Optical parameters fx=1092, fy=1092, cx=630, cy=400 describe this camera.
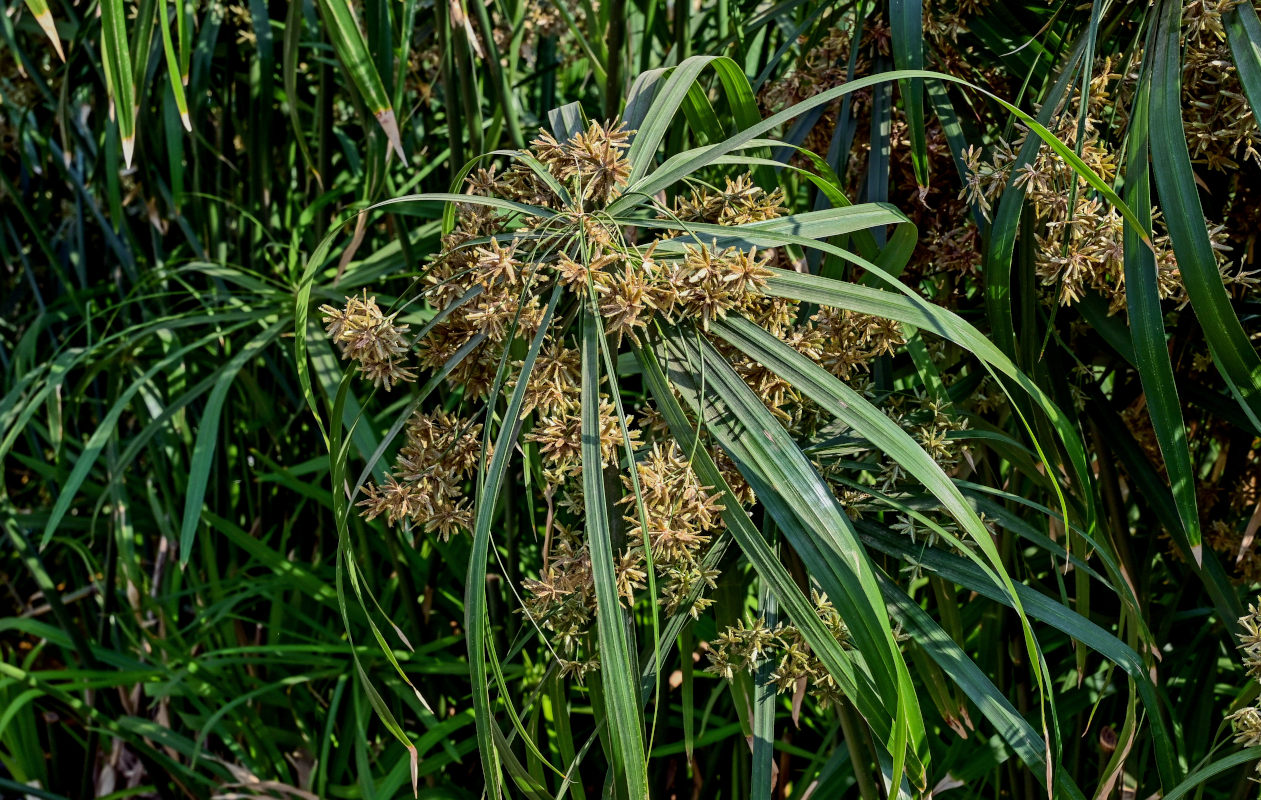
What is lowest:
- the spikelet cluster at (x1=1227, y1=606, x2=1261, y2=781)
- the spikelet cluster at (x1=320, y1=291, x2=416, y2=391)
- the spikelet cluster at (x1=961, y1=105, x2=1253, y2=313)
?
the spikelet cluster at (x1=1227, y1=606, x2=1261, y2=781)

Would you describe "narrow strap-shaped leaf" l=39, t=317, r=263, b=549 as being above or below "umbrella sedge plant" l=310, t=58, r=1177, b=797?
below

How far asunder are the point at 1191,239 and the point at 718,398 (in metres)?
0.27

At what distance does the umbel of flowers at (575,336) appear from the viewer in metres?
0.50

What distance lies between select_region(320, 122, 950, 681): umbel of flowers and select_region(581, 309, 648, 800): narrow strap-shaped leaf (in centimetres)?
2

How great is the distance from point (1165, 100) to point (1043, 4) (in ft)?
0.82

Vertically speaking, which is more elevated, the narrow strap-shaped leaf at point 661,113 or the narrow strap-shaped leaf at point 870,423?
the narrow strap-shaped leaf at point 661,113

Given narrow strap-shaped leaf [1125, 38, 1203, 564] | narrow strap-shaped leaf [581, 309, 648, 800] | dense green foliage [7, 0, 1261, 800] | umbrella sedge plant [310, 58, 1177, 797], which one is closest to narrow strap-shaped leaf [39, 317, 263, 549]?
dense green foliage [7, 0, 1261, 800]

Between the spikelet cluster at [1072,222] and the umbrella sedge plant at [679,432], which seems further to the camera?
the spikelet cluster at [1072,222]

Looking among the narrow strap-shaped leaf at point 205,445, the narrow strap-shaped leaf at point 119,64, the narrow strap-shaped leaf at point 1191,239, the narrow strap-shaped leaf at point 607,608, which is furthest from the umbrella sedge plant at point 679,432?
the narrow strap-shaped leaf at point 205,445

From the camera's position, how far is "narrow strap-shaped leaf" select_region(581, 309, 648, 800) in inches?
19.2

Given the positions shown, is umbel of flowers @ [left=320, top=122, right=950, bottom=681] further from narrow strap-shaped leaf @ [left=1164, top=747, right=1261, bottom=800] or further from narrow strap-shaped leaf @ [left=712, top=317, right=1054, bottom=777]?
narrow strap-shaped leaf @ [left=1164, top=747, right=1261, bottom=800]

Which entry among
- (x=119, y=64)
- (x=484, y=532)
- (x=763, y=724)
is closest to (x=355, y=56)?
(x=119, y=64)

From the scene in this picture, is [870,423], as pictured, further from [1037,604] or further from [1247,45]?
[1247,45]

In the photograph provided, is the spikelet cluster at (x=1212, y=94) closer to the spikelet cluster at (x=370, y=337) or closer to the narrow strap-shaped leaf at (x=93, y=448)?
the spikelet cluster at (x=370, y=337)
